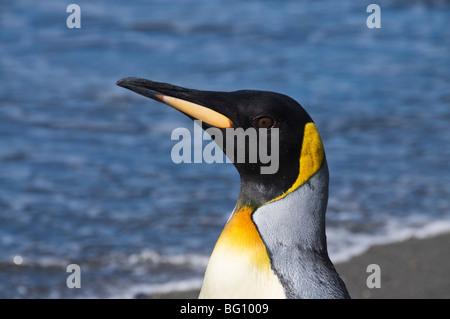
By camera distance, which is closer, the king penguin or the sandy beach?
the king penguin

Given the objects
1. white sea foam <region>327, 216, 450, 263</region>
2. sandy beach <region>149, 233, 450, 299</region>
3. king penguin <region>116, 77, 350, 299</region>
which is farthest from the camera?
white sea foam <region>327, 216, 450, 263</region>

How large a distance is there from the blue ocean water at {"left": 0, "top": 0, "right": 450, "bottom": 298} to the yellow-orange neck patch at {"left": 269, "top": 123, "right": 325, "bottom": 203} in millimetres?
1937

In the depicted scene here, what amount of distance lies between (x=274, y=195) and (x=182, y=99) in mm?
477

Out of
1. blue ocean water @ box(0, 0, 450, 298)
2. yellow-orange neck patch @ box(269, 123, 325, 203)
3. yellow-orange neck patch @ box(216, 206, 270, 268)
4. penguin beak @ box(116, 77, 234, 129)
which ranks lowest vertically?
yellow-orange neck patch @ box(216, 206, 270, 268)

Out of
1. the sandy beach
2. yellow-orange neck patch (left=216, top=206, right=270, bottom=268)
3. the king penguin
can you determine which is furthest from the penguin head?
the sandy beach

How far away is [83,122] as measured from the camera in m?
6.95

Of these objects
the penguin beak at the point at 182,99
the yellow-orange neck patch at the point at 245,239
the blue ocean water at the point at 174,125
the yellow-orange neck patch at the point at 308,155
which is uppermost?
the blue ocean water at the point at 174,125

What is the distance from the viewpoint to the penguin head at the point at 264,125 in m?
2.72

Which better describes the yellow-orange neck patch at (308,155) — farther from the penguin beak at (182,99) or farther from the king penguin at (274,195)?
the penguin beak at (182,99)

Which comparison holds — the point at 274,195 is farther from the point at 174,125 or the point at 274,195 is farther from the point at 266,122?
the point at 174,125

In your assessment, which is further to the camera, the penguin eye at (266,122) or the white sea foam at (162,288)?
the white sea foam at (162,288)

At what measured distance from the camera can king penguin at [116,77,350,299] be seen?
271cm

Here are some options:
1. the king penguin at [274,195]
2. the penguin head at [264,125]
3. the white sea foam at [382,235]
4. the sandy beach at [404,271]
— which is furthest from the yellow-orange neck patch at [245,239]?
the white sea foam at [382,235]

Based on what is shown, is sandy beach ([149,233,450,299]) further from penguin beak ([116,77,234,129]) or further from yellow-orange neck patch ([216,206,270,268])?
penguin beak ([116,77,234,129])
